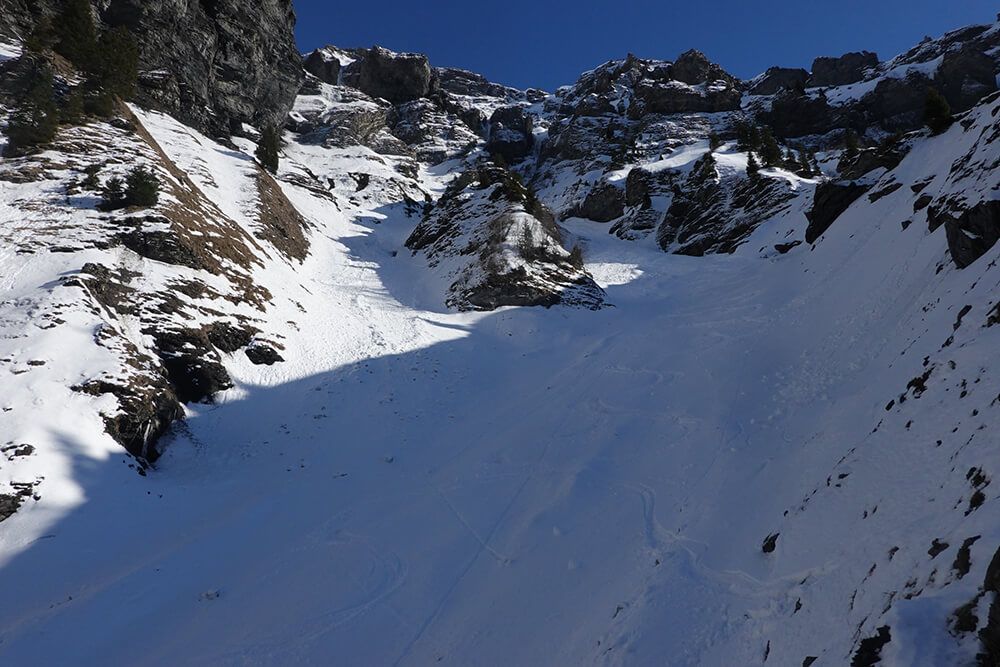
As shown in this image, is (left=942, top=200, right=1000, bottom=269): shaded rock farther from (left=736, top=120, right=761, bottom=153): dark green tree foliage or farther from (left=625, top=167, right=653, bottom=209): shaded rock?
(left=736, top=120, right=761, bottom=153): dark green tree foliage

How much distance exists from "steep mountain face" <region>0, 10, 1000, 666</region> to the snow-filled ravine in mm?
64

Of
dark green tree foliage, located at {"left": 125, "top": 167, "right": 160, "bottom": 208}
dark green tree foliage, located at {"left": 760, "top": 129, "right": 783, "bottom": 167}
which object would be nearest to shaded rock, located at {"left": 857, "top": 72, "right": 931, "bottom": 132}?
dark green tree foliage, located at {"left": 760, "top": 129, "right": 783, "bottom": 167}

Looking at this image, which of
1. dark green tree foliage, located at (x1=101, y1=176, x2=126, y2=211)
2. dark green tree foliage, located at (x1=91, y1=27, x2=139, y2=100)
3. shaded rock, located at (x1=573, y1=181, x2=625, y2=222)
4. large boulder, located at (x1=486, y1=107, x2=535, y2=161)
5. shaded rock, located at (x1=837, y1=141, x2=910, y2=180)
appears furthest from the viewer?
large boulder, located at (x1=486, y1=107, x2=535, y2=161)

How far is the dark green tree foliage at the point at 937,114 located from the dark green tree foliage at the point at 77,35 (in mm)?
49640

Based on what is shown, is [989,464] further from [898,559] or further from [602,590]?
[602,590]

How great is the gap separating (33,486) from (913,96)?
12795cm

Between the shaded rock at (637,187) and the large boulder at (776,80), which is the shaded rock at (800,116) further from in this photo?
the shaded rock at (637,187)

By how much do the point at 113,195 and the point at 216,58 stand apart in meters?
58.1

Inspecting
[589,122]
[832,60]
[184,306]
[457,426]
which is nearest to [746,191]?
[457,426]

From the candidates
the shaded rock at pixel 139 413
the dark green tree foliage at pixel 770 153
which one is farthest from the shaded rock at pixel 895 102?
the shaded rock at pixel 139 413

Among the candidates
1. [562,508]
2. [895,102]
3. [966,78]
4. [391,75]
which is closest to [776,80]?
[895,102]

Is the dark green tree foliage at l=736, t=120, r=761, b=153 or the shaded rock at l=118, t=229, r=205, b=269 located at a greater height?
the dark green tree foliage at l=736, t=120, r=761, b=153

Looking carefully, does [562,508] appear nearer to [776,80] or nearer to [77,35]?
[77,35]

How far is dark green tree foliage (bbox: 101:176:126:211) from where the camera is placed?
21.8 meters
